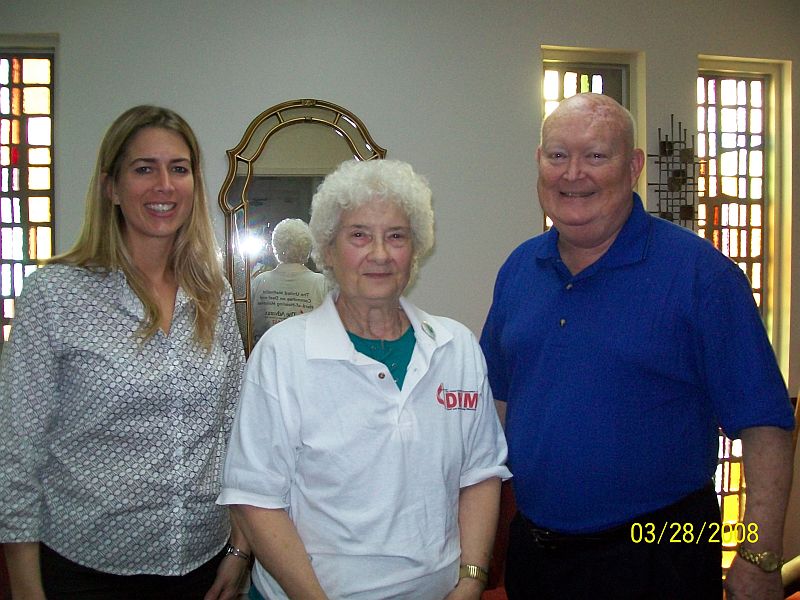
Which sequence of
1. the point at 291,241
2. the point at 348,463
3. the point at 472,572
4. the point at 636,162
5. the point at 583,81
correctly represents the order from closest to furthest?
the point at 348,463 → the point at 472,572 → the point at 636,162 → the point at 291,241 → the point at 583,81

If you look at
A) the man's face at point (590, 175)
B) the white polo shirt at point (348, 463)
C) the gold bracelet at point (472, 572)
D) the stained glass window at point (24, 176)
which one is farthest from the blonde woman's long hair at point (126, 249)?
the stained glass window at point (24, 176)

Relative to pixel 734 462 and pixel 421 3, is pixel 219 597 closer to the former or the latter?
pixel 421 3

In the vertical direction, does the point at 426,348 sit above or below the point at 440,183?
below

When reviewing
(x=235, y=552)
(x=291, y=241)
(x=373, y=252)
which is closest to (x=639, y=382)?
(x=373, y=252)

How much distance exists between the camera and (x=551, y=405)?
1571 mm

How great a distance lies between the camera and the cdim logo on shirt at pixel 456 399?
1452 millimetres

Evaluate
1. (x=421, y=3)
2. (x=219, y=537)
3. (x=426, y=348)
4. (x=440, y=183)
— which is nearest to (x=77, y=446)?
(x=219, y=537)

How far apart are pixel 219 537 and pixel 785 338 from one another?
3.92 meters

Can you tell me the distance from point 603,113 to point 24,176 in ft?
10.6

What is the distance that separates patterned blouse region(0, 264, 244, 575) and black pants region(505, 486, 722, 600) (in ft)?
2.80

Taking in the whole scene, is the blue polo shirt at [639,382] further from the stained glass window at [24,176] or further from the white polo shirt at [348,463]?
the stained glass window at [24,176]

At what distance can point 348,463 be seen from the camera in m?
1.35

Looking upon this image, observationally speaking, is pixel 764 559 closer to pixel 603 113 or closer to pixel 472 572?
pixel 472 572

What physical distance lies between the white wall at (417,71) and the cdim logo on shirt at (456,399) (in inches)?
90.3
